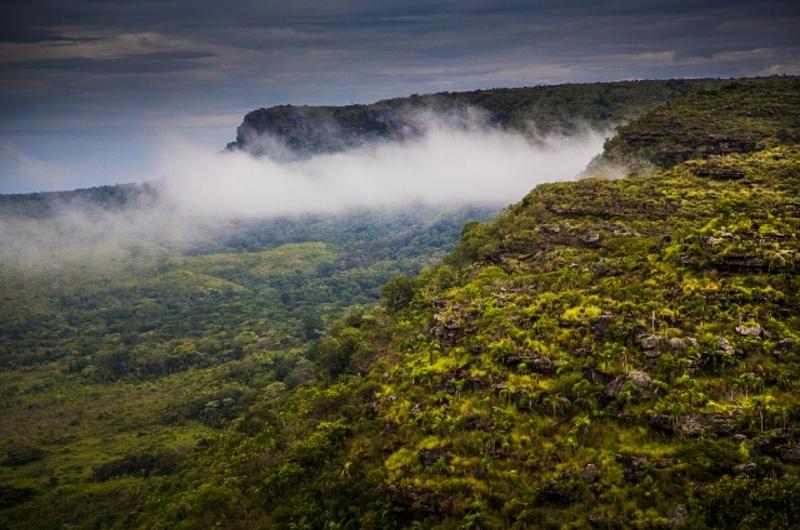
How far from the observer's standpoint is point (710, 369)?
3875cm

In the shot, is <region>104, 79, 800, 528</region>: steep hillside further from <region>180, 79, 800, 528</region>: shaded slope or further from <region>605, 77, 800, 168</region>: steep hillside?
<region>605, 77, 800, 168</region>: steep hillside

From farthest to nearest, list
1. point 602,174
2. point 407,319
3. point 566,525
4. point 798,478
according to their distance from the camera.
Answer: point 602,174 → point 407,319 → point 566,525 → point 798,478

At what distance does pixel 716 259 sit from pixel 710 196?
25174mm

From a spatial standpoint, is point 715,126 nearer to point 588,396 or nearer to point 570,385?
point 570,385

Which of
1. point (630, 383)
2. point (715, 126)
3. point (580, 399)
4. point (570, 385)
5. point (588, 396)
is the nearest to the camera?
point (630, 383)

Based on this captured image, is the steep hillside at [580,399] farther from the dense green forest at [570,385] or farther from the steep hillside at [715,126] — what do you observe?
the steep hillside at [715,126]

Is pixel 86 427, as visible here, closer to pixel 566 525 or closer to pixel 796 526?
pixel 566 525

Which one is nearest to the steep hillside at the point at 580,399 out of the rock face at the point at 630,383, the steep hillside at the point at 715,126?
the rock face at the point at 630,383

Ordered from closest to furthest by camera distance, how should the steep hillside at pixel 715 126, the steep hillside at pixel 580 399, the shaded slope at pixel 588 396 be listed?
the shaded slope at pixel 588 396
the steep hillside at pixel 580 399
the steep hillside at pixel 715 126

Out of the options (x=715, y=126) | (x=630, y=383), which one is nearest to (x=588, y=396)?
(x=630, y=383)

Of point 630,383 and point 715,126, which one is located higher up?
point 715,126

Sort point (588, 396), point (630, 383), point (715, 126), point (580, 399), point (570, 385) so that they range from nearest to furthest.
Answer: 1. point (630, 383)
2. point (580, 399)
3. point (588, 396)
4. point (570, 385)
5. point (715, 126)

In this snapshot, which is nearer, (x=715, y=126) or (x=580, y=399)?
(x=580, y=399)

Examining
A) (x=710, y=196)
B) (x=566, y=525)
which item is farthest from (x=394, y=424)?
(x=710, y=196)
